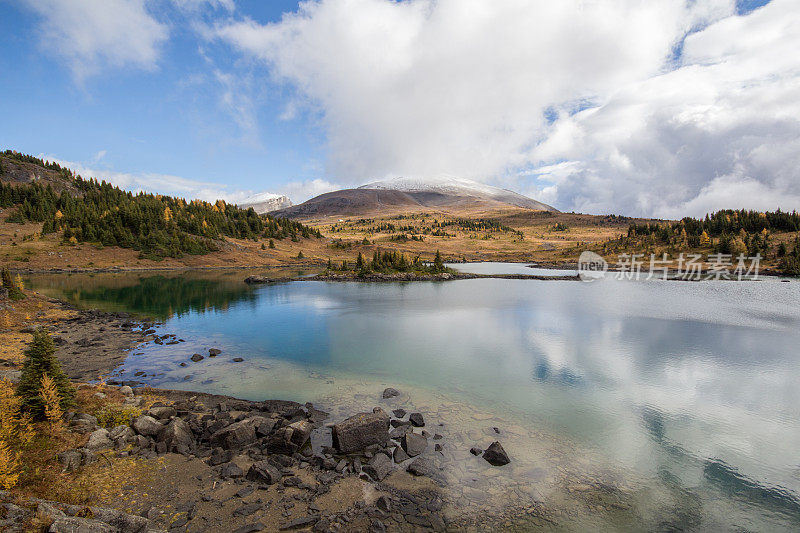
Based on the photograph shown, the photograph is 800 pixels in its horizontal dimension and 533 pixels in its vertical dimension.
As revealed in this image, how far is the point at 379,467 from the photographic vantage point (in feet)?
39.3

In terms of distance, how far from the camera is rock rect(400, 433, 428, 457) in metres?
13.1

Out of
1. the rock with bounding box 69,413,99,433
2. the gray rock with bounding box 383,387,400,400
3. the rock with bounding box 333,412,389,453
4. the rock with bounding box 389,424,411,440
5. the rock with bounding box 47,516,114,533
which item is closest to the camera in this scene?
the rock with bounding box 47,516,114,533

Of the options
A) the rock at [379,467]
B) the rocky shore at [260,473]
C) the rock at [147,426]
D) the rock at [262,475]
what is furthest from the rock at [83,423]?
the rock at [379,467]

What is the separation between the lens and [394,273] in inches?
3383

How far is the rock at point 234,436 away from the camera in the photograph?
507 inches

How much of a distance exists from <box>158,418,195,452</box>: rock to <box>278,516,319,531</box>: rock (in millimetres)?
5336

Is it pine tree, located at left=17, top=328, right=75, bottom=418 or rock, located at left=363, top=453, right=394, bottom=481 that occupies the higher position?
pine tree, located at left=17, top=328, right=75, bottom=418

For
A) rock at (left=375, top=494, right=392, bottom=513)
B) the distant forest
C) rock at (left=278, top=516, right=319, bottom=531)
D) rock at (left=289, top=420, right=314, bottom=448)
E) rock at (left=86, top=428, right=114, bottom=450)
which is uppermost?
the distant forest

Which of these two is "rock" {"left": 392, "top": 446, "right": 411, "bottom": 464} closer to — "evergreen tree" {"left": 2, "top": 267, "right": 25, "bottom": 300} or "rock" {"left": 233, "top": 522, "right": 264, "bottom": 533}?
"rock" {"left": 233, "top": 522, "right": 264, "bottom": 533}

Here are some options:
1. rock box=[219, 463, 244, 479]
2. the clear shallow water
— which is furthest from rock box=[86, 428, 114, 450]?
the clear shallow water

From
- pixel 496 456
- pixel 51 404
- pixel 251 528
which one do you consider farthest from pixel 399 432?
pixel 51 404

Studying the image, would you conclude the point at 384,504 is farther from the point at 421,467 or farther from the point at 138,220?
the point at 138,220

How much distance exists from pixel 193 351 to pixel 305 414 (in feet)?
49.5

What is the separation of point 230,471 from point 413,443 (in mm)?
6032
